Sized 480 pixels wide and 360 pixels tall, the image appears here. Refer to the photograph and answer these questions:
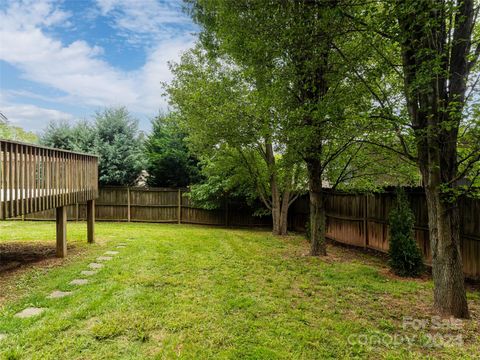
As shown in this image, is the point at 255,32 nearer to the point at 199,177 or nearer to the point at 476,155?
the point at 476,155

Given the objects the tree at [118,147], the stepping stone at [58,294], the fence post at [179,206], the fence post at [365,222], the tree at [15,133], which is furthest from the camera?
the tree at [15,133]

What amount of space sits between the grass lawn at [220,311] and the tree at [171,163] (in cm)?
750

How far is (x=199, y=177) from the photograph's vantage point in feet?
42.8

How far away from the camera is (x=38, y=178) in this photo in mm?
4785

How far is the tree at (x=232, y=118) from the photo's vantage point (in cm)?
645

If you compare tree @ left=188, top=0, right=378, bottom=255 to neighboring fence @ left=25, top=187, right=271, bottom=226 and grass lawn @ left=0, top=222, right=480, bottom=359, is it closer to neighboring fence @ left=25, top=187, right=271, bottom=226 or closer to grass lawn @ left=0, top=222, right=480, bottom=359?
grass lawn @ left=0, top=222, right=480, bottom=359

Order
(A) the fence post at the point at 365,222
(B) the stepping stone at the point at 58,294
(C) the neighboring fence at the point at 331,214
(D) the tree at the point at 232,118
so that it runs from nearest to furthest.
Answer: (B) the stepping stone at the point at 58,294 → (C) the neighboring fence at the point at 331,214 → (D) the tree at the point at 232,118 → (A) the fence post at the point at 365,222

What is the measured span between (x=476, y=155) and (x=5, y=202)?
571 cm

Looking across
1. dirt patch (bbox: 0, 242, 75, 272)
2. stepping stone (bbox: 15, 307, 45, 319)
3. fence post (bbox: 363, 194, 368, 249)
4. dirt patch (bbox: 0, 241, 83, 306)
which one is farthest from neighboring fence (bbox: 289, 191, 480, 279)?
dirt patch (bbox: 0, 242, 75, 272)

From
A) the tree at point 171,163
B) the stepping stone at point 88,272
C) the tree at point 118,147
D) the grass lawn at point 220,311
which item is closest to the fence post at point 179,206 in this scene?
the tree at point 171,163

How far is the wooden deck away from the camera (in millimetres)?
3930

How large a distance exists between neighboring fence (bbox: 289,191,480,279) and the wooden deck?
22.5 feet

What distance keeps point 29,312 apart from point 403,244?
219 inches

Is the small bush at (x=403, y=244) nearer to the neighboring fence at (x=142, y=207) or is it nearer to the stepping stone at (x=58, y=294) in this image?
the stepping stone at (x=58, y=294)
